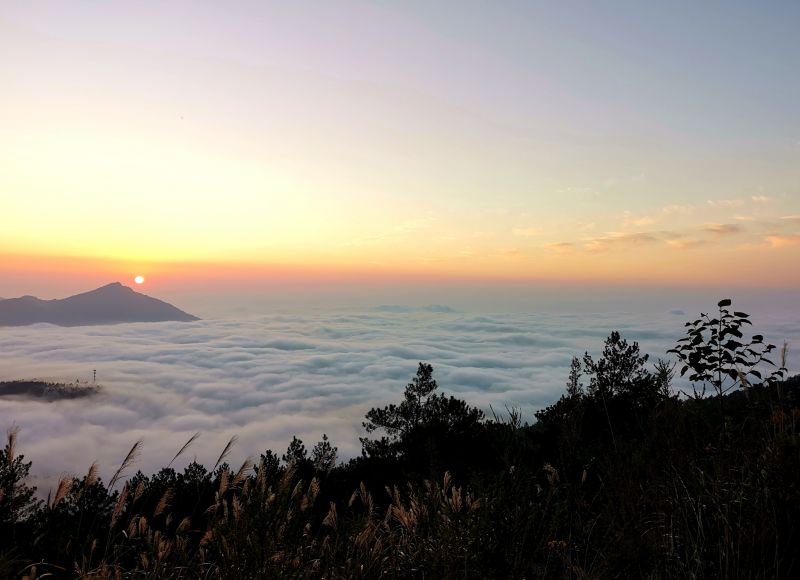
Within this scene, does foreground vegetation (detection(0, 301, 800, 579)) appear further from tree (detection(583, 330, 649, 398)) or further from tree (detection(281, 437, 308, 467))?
tree (detection(583, 330, 649, 398))

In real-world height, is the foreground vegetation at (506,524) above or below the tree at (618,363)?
above

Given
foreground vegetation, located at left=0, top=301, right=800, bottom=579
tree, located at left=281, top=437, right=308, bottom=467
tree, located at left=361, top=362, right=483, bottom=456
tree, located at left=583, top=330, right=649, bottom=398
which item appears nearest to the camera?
foreground vegetation, located at left=0, top=301, right=800, bottom=579

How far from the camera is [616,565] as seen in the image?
10.5 feet

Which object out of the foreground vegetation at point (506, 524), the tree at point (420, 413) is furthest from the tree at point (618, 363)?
the foreground vegetation at point (506, 524)

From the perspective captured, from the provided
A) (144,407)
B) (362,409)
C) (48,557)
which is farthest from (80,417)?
(48,557)

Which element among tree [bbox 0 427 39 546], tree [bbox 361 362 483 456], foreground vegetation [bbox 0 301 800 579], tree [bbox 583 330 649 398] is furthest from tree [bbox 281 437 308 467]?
tree [bbox 583 330 649 398]

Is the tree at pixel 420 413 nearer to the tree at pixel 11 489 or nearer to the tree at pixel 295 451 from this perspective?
the tree at pixel 295 451

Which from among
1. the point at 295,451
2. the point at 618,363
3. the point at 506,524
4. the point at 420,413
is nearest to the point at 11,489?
the point at 295,451

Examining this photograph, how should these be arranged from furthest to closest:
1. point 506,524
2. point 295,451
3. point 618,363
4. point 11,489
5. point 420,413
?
point 420,413 → point 618,363 → point 295,451 → point 11,489 → point 506,524

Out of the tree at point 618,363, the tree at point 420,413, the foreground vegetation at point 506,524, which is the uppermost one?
the foreground vegetation at point 506,524

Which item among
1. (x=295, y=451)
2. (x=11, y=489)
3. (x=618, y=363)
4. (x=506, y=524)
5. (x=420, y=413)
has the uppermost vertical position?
(x=11, y=489)

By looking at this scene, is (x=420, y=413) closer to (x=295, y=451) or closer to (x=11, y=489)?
(x=295, y=451)

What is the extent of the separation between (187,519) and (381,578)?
5.08ft

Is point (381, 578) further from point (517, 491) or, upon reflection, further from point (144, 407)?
point (144, 407)
